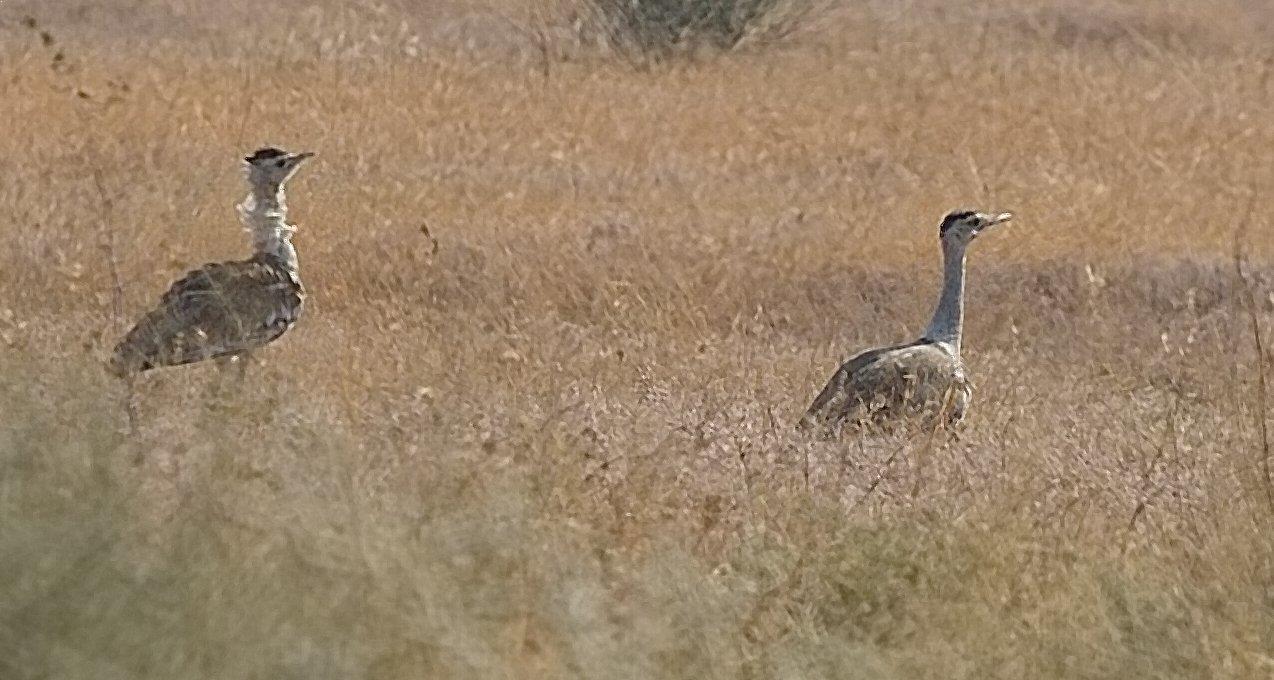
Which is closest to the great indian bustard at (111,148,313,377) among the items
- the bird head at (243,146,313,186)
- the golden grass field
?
the golden grass field

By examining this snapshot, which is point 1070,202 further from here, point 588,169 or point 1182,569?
point 1182,569

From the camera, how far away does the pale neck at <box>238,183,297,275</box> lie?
775 cm

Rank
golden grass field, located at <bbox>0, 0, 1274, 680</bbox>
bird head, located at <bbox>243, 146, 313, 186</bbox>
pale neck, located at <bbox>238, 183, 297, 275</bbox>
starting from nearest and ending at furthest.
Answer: golden grass field, located at <bbox>0, 0, 1274, 680</bbox> → pale neck, located at <bbox>238, 183, 297, 275</bbox> → bird head, located at <bbox>243, 146, 313, 186</bbox>

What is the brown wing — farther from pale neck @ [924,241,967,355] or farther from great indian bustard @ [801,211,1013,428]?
pale neck @ [924,241,967,355]

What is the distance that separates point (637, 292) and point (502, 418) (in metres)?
3.39

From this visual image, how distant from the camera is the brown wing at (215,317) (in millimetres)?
6941

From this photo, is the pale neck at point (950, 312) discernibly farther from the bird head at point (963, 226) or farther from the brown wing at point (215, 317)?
the brown wing at point (215, 317)

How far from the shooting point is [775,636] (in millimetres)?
4930

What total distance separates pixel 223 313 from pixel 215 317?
3 centimetres

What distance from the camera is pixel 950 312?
27.2 ft

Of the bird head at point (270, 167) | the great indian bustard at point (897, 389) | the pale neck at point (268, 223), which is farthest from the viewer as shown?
the bird head at point (270, 167)

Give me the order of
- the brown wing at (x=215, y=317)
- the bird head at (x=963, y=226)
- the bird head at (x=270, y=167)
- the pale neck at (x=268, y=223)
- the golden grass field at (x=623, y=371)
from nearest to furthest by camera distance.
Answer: the golden grass field at (x=623, y=371), the brown wing at (x=215, y=317), the pale neck at (x=268, y=223), the bird head at (x=270, y=167), the bird head at (x=963, y=226)

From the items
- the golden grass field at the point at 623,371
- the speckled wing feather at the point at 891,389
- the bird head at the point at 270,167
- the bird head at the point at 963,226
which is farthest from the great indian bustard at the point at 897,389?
the bird head at the point at 270,167

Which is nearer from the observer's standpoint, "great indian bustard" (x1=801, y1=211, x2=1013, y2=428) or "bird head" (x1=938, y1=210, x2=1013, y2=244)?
"great indian bustard" (x1=801, y1=211, x2=1013, y2=428)
